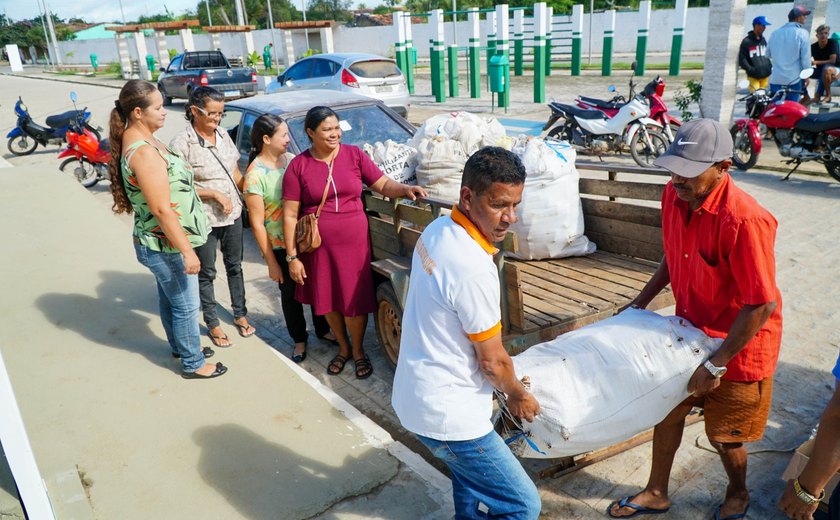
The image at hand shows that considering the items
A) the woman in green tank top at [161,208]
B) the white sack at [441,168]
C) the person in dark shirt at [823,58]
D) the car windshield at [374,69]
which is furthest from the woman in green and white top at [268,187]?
the person in dark shirt at [823,58]

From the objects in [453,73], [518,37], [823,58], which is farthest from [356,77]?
[518,37]

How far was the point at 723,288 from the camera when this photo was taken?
2324 mm

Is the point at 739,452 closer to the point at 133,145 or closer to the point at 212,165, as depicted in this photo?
the point at 133,145

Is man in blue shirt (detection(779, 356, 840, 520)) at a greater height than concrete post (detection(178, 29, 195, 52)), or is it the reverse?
concrete post (detection(178, 29, 195, 52))

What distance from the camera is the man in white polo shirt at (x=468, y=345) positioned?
1.89 meters

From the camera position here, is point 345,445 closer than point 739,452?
No

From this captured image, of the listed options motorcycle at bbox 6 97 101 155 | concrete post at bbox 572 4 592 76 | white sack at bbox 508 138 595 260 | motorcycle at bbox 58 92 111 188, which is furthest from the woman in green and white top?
concrete post at bbox 572 4 592 76

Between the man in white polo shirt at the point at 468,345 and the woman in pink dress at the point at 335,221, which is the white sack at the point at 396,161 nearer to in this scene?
the woman in pink dress at the point at 335,221

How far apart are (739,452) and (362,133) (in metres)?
4.33

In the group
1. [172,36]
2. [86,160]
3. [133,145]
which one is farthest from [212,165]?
[172,36]

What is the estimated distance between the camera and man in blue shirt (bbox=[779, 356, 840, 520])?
2.06 m

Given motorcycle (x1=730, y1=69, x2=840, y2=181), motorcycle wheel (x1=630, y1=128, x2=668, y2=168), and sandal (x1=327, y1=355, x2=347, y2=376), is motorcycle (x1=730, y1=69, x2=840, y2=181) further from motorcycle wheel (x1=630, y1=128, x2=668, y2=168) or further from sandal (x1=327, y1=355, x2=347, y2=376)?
sandal (x1=327, y1=355, x2=347, y2=376)

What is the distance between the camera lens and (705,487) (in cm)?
288

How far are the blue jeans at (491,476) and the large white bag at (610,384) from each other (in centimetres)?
31
